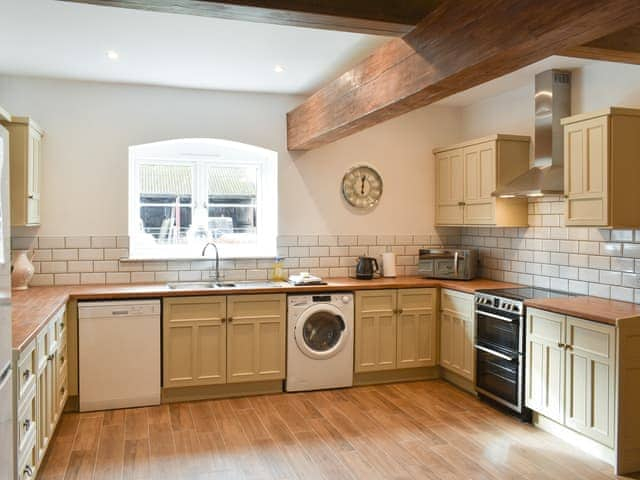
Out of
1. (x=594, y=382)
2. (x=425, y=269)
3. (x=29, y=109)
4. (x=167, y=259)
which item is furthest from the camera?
(x=425, y=269)

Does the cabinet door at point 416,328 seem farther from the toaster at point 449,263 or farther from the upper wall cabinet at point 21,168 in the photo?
the upper wall cabinet at point 21,168

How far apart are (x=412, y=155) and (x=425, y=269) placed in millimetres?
1175

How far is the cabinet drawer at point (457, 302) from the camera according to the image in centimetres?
470

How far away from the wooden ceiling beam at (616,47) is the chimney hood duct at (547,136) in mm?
1302

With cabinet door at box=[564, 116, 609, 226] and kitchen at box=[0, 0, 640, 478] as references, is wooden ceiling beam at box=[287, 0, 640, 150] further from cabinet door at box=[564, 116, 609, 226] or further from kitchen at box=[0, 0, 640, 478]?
cabinet door at box=[564, 116, 609, 226]

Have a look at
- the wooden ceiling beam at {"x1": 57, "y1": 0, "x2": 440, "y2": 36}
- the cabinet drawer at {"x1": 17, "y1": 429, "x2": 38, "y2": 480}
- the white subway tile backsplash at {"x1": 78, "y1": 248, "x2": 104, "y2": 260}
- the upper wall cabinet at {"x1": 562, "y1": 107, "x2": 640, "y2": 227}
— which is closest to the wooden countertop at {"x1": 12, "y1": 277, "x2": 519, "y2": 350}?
the white subway tile backsplash at {"x1": 78, "y1": 248, "x2": 104, "y2": 260}

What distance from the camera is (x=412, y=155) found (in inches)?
226

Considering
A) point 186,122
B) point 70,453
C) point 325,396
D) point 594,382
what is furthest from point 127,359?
point 594,382

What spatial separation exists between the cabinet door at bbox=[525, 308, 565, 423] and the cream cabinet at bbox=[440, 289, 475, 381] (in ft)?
2.31

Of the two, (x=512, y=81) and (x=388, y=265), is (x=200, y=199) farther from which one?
(x=512, y=81)

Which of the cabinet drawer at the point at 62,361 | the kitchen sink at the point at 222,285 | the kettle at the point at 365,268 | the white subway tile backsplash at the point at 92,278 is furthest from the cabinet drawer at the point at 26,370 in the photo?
the kettle at the point at 365,268

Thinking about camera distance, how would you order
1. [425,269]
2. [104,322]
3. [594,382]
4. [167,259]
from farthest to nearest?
[425,269], [167,259], [104,322], [594,382]

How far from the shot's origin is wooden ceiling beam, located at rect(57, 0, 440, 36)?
7.64ft

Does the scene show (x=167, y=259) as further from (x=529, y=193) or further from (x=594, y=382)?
(x=594, y=382)
